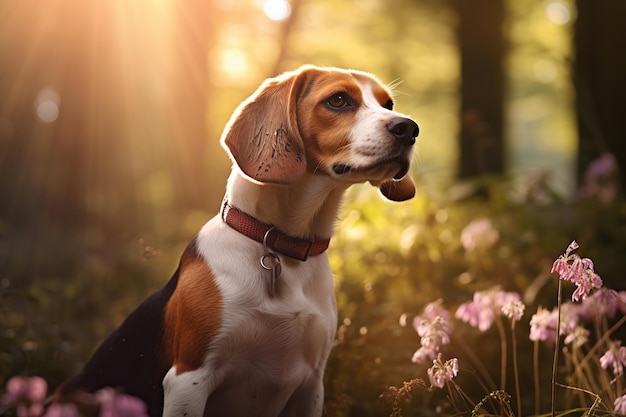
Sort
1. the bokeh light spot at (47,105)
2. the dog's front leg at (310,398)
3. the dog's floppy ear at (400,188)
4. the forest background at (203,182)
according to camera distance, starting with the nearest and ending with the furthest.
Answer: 1. the dog's front leg at (310,398)
2. the dog's floppy ear at (400,188)
3. the forest background at (203,182)
4. the bokeh light spot at (47,105)

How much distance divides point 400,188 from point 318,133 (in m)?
0.61

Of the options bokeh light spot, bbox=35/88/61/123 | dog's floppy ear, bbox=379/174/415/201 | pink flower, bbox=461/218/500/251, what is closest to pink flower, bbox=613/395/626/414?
dog's floppy ear, bbox=379/174/415/201

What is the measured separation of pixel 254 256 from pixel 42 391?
1.24 meters

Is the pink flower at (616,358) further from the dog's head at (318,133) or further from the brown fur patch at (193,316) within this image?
the brown fur patch at (193,316)

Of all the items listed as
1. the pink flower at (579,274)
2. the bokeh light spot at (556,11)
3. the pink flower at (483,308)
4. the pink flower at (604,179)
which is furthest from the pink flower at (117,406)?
the bokeh light spot at (556,11)

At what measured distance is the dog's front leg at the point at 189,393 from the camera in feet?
10.6

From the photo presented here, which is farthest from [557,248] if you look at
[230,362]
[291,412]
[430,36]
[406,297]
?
[430,36]

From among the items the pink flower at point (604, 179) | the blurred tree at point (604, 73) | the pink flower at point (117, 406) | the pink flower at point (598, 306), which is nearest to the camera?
the pink flower at point (117, 406)

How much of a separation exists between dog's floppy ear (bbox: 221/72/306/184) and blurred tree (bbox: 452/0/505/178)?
900 centimetres

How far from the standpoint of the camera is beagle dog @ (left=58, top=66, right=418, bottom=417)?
10.8ft

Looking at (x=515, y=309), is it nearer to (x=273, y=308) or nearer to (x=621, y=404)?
(x=621, y=404)

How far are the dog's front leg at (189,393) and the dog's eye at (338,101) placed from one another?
1363mm

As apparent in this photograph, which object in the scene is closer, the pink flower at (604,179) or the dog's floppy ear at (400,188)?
the dog's floppy ear at (400,188)

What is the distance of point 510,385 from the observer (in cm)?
494
